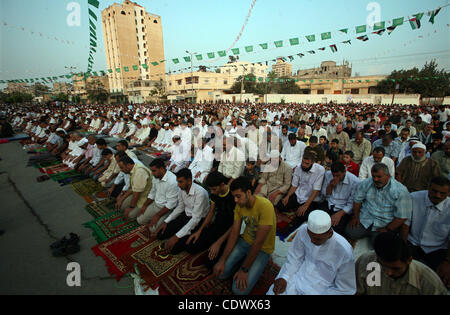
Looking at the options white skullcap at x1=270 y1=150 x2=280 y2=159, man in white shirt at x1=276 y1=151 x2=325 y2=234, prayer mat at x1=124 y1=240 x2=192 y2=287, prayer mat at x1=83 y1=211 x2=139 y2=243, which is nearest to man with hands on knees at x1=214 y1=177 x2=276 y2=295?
prayer mat at x1=124 y1=240 x2=192 y2=287

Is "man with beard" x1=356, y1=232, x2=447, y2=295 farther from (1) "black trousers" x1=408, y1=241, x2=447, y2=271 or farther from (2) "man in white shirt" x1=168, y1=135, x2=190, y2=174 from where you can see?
(2) "man in white shirt" x1=168, y1=135, x2=190, y2=174

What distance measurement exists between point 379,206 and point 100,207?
5.25 metres

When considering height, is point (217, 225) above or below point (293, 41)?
below

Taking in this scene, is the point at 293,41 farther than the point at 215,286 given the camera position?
Yes

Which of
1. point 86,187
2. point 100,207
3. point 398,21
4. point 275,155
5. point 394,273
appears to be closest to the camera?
point 394,273

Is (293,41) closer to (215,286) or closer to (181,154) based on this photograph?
(181,154)

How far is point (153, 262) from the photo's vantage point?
3000 millimetres

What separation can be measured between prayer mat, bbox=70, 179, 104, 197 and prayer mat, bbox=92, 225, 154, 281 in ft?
7.84

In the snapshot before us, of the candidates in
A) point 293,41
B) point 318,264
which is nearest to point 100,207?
point 318,264

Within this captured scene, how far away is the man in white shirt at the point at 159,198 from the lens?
3.57 m

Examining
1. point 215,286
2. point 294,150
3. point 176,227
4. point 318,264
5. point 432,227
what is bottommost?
point 215,286
